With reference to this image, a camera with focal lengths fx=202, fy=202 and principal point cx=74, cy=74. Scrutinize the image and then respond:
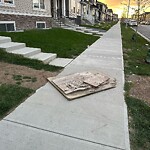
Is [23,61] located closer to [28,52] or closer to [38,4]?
[28,52]

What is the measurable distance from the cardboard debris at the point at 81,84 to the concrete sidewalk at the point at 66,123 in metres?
0.15

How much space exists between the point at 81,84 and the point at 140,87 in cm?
179

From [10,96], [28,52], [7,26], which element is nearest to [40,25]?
[7,26]

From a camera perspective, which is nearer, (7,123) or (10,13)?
(7,123)

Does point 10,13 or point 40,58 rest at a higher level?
point 10,13

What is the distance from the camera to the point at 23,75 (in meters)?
5.84

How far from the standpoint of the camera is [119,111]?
13.4ft

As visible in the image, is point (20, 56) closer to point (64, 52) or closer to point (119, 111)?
point (64, 52)

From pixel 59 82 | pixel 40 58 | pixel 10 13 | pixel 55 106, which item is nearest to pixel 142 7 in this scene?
pixel 10 13

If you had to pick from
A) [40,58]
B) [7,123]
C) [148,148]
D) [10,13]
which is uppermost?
[10,13]

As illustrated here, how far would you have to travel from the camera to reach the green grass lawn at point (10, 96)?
3.97 meters

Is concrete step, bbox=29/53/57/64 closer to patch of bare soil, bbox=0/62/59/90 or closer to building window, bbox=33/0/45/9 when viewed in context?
patch of bare soil, bbox=0/62/59/90

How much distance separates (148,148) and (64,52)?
668 cm

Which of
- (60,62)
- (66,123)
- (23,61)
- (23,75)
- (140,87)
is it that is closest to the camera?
(66,123)
